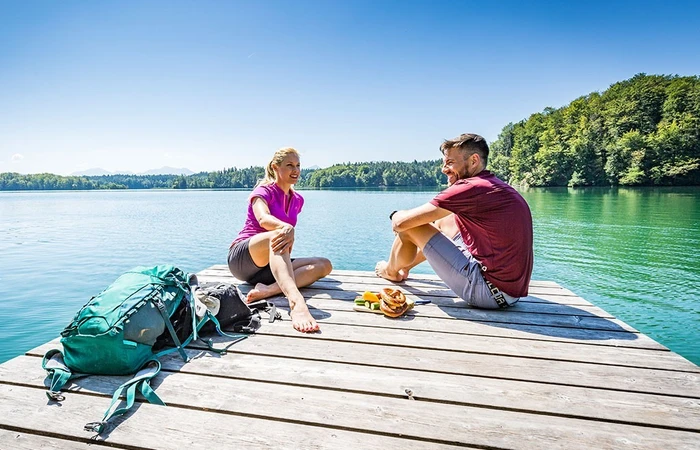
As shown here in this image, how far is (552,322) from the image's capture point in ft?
11.0

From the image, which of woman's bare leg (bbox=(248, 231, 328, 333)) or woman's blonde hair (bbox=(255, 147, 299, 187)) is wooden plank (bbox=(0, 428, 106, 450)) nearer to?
woman's bare leg (bbox=(248, 231, 328, 333))

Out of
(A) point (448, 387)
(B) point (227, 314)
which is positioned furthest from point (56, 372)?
(A) point (448, 387)

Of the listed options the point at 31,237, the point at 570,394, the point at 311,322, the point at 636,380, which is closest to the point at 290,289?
the point at 311,322

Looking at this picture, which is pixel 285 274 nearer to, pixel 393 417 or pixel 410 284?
pixel 410 284

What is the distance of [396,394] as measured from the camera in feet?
7.02

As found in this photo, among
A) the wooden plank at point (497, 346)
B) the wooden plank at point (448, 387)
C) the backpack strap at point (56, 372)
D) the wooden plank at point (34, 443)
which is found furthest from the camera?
the wooden plank at point (497, 346)

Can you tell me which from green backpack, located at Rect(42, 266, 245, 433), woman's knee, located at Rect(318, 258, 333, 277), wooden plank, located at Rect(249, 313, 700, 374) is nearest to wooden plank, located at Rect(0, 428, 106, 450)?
green backpack, located at Rect(42, 266, 245, 433)

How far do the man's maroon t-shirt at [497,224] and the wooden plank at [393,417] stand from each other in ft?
5.43

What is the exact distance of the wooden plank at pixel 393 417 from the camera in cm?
178

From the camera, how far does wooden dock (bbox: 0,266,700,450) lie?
1784 millimetres

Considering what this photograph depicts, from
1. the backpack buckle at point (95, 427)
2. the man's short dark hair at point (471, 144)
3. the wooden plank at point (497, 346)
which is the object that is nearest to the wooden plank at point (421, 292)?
the wooden plank at point (497, 346)

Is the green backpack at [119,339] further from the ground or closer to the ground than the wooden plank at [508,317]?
further from the ground

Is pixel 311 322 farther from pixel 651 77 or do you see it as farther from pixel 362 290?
pixel 651 77

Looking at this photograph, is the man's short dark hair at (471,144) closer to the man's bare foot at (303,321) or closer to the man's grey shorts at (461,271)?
the man's grey shorts at (461,271)
